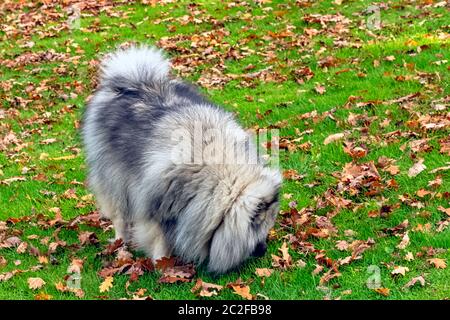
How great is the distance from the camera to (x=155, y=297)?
5.11 metres

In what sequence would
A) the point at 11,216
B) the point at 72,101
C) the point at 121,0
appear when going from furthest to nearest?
the point at 121,0 → the point at 72,101 → the point at 11,216

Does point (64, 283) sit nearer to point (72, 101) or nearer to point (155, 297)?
point (155, 297)

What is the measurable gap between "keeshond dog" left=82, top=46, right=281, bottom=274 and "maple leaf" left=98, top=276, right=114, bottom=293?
0.38 m

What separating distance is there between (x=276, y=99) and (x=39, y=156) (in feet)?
10.7

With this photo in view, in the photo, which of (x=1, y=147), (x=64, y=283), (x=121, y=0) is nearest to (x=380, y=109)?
(x=64, y=283)

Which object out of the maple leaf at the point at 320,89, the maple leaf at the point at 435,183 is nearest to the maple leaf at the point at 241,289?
the maple leaf at the point at 435,183

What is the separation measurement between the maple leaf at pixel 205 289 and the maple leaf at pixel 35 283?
4.34ft

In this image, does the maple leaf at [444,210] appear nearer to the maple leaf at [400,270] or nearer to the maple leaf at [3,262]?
the maple leaf at [400,270]

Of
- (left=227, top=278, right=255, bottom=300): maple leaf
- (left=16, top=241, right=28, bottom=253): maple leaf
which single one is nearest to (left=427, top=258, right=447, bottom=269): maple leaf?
(left=227, top=278, right=255, bottom=300): maple leaf

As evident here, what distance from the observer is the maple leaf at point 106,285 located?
5293 mm

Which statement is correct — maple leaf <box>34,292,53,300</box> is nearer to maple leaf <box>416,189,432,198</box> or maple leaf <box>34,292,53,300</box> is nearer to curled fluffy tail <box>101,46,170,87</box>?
curled fluffy tail <box>101,46,170,87</box>

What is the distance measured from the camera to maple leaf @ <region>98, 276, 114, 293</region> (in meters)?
5.29

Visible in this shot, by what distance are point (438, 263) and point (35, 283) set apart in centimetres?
319

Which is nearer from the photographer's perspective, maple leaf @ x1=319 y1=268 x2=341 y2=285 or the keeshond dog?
the keeshond dog
